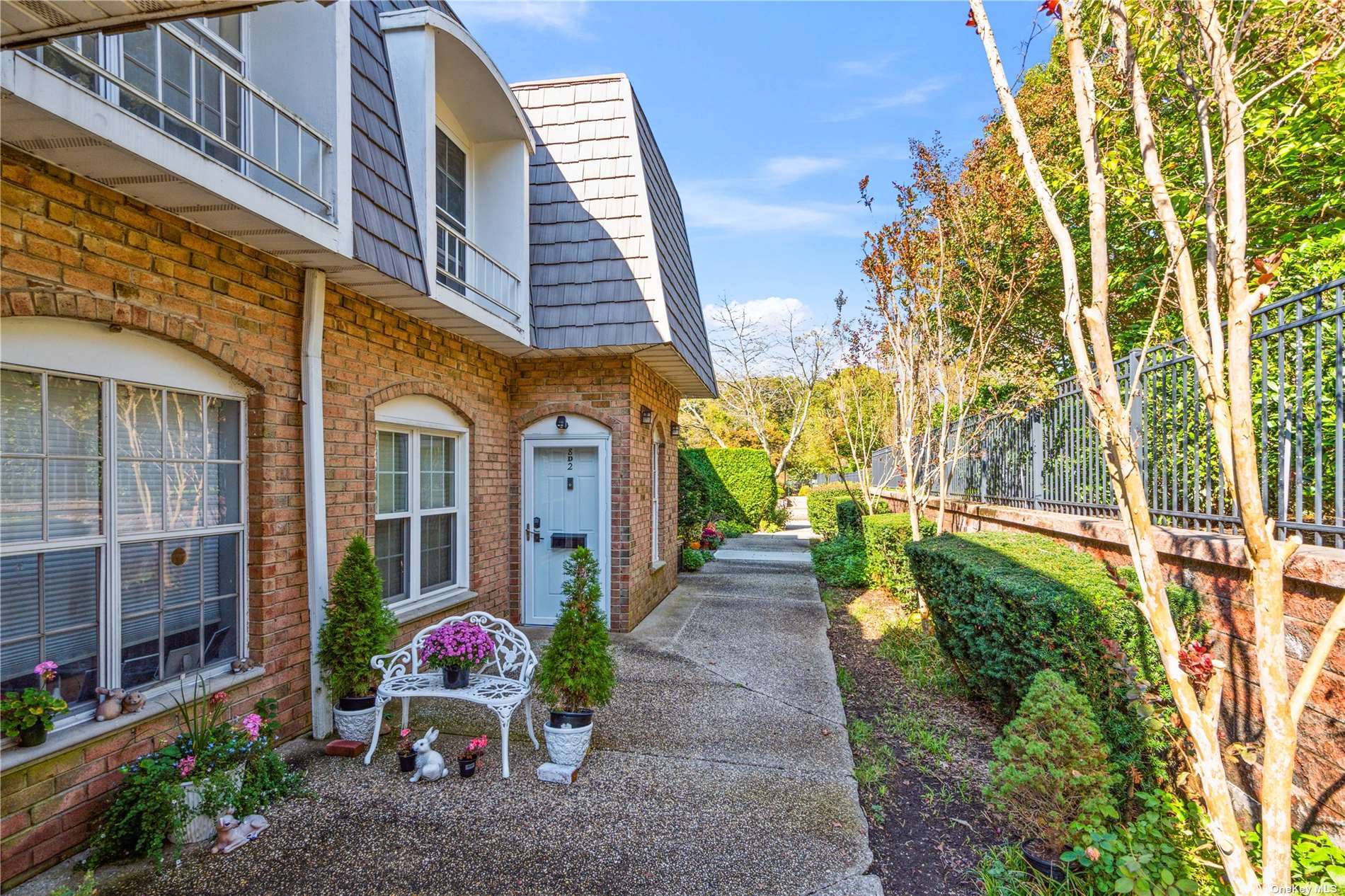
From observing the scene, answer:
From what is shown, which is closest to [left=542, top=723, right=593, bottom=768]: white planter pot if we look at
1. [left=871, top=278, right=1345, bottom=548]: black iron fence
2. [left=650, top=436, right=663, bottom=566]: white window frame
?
[left=871, top=278, right=1345, bottom=548]: black iron fence

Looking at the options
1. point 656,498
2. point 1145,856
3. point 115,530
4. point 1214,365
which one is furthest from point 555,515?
point 1214,365

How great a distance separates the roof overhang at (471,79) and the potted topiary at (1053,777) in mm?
6423

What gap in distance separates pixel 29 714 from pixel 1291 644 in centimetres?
563

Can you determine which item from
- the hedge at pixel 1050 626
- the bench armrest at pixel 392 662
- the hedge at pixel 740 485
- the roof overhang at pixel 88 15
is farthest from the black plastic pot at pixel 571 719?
the hedge at pixel 740 485

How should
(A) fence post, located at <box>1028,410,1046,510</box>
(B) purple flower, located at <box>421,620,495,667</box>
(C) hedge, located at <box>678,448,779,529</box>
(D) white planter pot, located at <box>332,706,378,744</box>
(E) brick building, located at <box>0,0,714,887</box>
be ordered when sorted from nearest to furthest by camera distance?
(E) brick building, located at <box>0,0,714,887</box> < (B) purple flower, located at <box>421,620,495,667</box> < (D) white planter pot, located at <box>332,706,378,744</box> < (A) fence post, located at <box>1028,410,1046,510</box> < (C) hedge, located at <box>678,448,779,529</box>

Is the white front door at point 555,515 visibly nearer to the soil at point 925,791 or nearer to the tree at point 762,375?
the soil at point 925,791

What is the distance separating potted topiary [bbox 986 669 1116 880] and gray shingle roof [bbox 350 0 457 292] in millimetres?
4723

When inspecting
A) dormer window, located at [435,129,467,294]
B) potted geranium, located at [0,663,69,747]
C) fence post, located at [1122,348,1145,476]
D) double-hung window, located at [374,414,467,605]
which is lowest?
potted geranium, located at [0,663,69,747]

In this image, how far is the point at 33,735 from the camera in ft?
8.98

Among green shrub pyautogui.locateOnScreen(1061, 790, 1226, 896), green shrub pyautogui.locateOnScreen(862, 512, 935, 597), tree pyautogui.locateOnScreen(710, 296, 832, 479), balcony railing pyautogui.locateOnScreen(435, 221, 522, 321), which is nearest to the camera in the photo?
green shrub pyautogui.locateOnScreen(1061, 790, 1226, 896)

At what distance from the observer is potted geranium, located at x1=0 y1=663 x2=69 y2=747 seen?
105 inches

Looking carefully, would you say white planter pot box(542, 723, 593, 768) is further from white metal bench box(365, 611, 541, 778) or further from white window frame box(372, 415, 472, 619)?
white window frame box(372, 415, 472, 619)

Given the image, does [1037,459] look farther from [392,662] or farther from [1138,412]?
[392,662]

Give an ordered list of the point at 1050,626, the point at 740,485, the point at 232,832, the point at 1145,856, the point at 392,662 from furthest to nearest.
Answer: the point at 740,485 → the point at 392,662 → the point at 1050,626 → the point at 232,832 → the point at 1145,856
